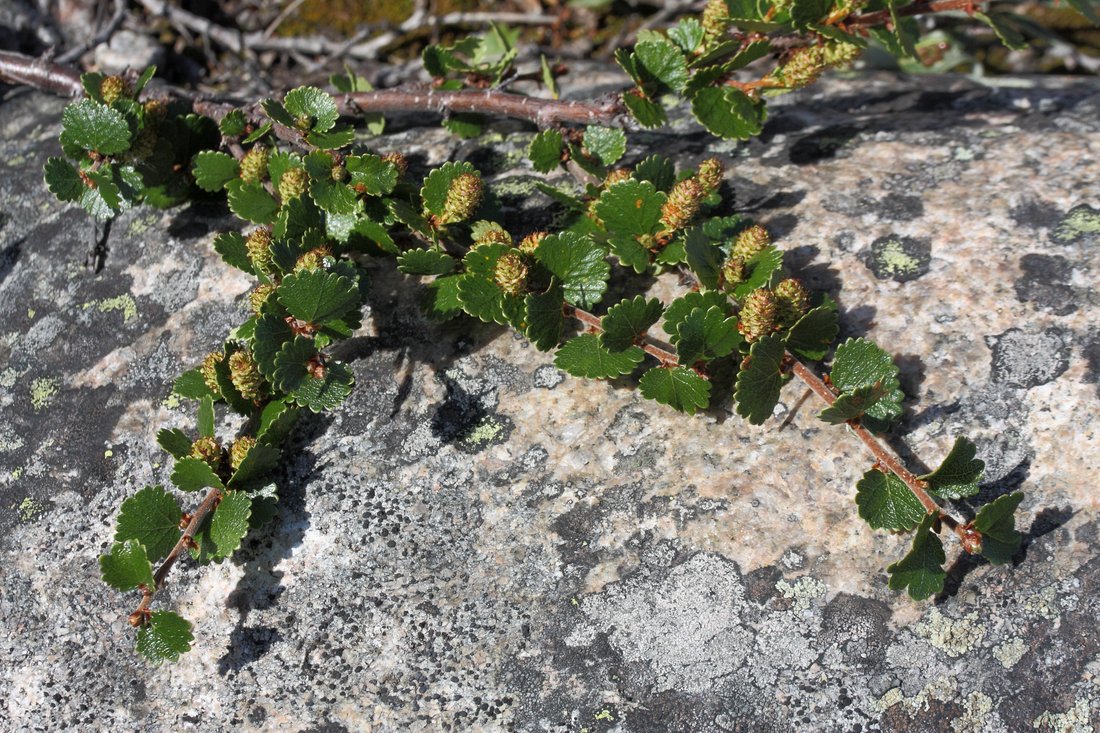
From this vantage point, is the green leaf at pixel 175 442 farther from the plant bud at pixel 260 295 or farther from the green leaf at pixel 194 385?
the plant bud at pixel 260 295

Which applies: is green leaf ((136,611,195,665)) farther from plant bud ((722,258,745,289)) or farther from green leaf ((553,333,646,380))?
plant bud ((722,258,745,289))

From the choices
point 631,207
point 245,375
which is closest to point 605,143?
point 631,207

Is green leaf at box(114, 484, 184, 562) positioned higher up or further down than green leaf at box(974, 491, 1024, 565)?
higher up

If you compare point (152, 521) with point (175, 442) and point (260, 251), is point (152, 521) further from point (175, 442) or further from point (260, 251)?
point (260, 251)

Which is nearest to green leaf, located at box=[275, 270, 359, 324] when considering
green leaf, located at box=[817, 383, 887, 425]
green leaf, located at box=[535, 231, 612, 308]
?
green leaf, located at box=[535, 231, 612, 308]

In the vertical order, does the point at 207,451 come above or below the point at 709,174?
below

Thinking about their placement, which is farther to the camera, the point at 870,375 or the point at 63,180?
the point at 63,180

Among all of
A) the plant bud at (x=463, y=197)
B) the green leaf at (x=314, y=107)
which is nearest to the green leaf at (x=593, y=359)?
the plant bud at (x=463, y=197)
